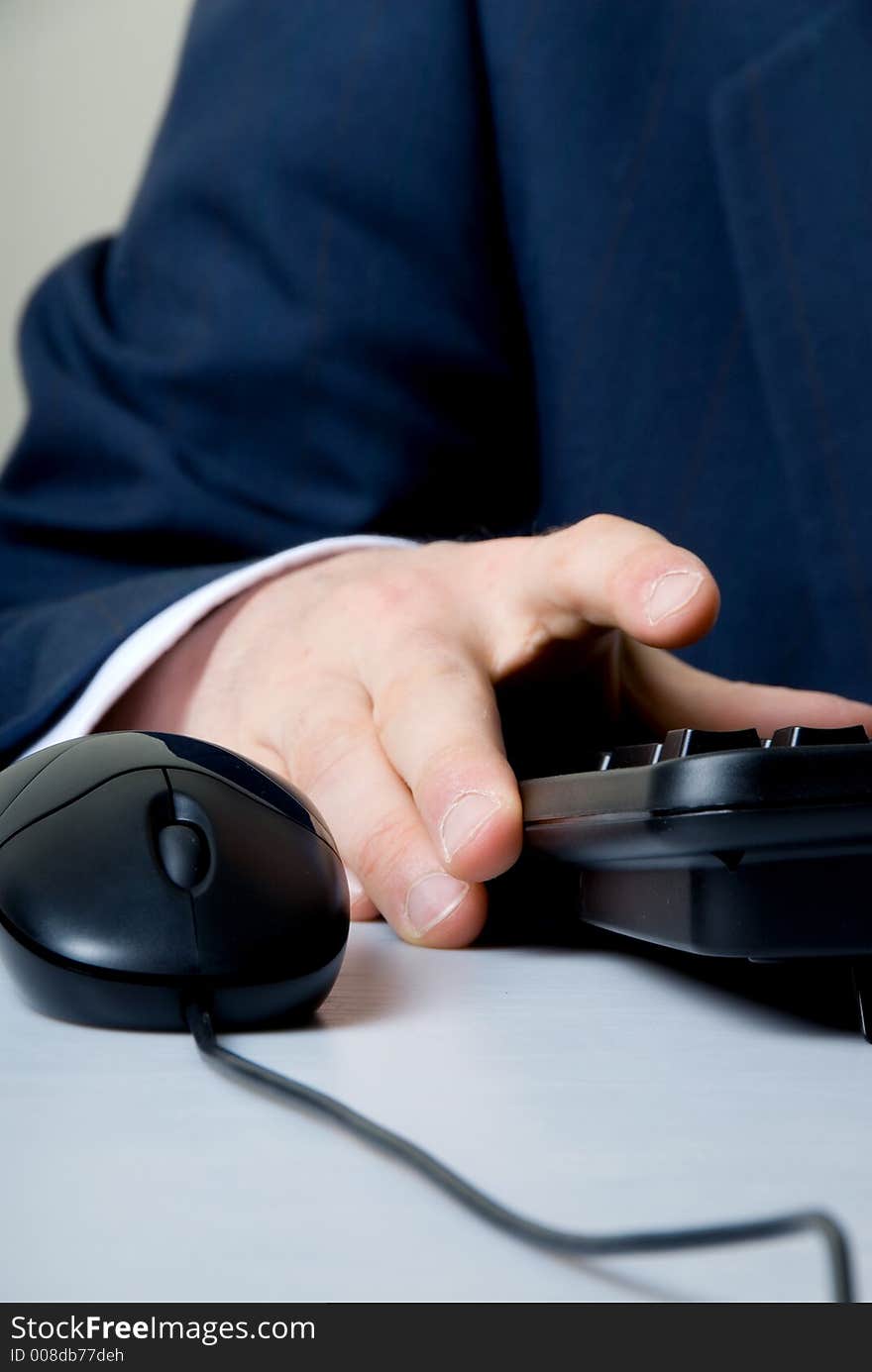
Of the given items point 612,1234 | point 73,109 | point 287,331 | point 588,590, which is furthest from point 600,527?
point 73,109

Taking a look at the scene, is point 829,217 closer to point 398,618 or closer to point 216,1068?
point 398,618

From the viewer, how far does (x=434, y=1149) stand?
0.16 m

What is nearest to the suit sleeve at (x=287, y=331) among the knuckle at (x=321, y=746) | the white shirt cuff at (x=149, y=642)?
the white shirt cuff at (x=149, y=642)

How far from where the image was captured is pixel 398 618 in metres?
0.38

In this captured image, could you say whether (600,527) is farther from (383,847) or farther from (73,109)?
(73,109)

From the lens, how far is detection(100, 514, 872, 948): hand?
11.6 inches

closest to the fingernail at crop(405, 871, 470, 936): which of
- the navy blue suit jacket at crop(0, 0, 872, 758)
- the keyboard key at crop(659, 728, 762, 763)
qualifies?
the keyboard key at crop(659, 728, 762, 763)

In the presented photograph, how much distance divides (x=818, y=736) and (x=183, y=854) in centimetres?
12

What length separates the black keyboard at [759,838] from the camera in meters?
0.19

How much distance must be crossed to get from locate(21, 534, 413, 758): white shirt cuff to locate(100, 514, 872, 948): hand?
1 cm

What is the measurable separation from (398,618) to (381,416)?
0.30m

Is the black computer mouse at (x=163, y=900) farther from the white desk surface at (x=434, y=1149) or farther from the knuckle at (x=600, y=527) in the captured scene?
the knuckle at (x=600, y=527)

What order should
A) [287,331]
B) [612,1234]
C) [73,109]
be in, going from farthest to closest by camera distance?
[73,109] < [287,331] < [612,1234]
